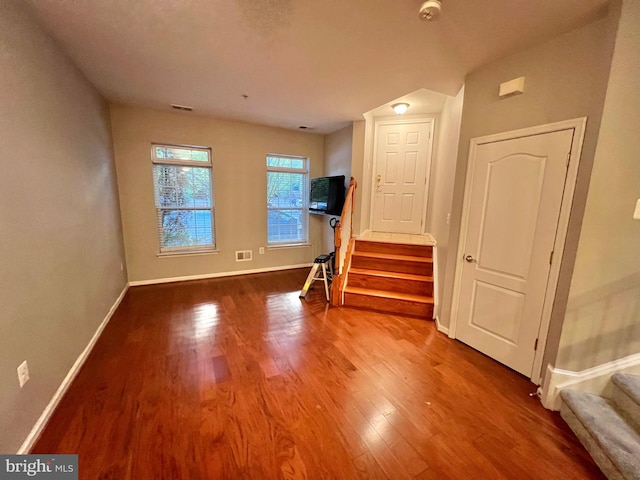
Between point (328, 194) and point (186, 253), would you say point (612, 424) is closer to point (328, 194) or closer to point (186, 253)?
point (328, 194)

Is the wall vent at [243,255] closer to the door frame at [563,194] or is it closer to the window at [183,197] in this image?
the window at [183,197]

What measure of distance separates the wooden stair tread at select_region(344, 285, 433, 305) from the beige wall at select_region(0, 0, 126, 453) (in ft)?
8.99

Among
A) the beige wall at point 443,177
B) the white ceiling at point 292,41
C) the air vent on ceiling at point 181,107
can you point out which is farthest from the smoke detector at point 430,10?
the air vent on ceiling at point 181,107

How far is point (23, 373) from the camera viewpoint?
1420 mm

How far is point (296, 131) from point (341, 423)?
450 cm

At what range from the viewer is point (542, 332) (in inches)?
77.4

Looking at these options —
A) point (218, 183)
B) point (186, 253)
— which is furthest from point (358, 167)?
point (186, 253)

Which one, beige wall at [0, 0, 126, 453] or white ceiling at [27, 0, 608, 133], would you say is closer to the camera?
beige wall at [0, 0, 126, 453]

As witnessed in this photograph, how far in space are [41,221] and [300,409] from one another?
2.11 m

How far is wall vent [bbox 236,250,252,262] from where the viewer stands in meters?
4.62

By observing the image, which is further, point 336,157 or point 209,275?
point 336,157

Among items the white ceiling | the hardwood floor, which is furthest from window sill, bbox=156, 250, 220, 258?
the white ceiling
